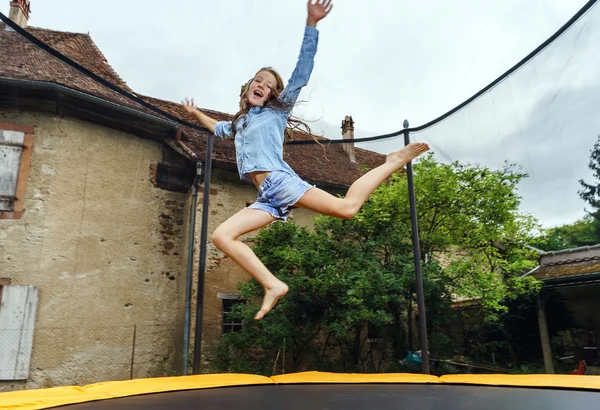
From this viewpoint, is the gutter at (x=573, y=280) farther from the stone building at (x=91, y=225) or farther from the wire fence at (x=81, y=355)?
the wire fence at (x=81, y=355)

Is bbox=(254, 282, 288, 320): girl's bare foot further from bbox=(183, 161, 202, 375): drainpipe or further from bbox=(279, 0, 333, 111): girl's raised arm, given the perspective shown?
bbox=(183, 161, 202, 375): drainpipe

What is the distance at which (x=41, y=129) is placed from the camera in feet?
15.8

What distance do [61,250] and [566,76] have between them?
15.0 feet

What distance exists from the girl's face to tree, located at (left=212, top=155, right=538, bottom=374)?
3017mm

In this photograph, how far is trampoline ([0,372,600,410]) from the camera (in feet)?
5.29

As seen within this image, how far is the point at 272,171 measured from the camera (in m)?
1.72

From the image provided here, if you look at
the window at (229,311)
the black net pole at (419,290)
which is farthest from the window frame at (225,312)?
the black net pole at (419,290)

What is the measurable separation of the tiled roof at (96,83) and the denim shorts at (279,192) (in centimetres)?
219

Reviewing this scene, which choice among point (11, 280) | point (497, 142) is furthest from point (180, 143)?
point (497, 142)

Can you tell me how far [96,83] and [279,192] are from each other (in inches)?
171

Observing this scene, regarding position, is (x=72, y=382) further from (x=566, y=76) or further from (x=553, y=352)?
(x=553, y=352)

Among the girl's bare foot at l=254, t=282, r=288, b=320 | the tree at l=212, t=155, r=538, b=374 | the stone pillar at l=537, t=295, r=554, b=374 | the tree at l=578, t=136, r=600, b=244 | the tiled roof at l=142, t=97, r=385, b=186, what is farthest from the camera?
the stone pillar at l=537, t=295, r=554, b=374

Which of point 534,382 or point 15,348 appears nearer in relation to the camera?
point 534,382

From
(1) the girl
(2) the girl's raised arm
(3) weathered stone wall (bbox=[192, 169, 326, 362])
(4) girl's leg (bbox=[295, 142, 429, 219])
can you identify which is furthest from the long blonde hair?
(3) weathered stone wall (bbox=[192, 169, 326, 362])
